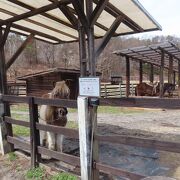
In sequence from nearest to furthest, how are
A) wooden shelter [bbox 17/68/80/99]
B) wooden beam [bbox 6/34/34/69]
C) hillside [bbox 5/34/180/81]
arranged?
wooden beam [bbox 6/34/34/69]
wooden shelter [bbox 17/68/80/99]
hillside [bbox 5/34/180/81]

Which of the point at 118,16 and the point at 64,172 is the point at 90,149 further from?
the point at 118,16

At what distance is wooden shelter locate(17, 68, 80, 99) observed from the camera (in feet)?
58.0

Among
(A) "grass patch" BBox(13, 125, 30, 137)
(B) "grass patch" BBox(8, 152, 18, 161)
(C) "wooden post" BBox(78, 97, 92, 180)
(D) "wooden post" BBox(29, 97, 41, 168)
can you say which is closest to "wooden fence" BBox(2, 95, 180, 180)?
(D) "wooden post" BBox(29, 97, 41, 168)

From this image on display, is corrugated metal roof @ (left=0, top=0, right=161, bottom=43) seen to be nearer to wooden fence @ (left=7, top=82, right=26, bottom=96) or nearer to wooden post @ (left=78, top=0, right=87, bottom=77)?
wooden post @ (left=78, top=0, right=87, bottom=77)

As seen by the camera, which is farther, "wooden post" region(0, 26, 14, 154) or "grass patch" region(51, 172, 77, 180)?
"wooden post" region(0, 26, 14, 154)

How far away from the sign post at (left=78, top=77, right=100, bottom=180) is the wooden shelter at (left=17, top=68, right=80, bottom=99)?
13.5 meters

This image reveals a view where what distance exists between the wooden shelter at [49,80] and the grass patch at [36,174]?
41.8ft

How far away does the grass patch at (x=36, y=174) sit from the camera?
13.6 ft

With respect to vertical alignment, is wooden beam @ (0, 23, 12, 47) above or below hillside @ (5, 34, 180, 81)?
below

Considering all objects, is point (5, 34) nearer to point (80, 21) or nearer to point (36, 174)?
point (80, 21)

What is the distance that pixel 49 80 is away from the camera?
18672mm

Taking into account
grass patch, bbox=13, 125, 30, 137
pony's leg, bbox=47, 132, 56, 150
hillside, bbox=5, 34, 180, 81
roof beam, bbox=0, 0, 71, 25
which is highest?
hillside, bbox=5, 34, 180, 81

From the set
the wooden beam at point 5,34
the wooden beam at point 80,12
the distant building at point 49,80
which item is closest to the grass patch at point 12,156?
the wooden beam at point 5,34

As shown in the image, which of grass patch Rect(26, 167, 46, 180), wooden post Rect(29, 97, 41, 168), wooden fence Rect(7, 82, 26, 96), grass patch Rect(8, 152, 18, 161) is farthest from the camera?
wooden fence Rect(7, 82, 26, 96)
